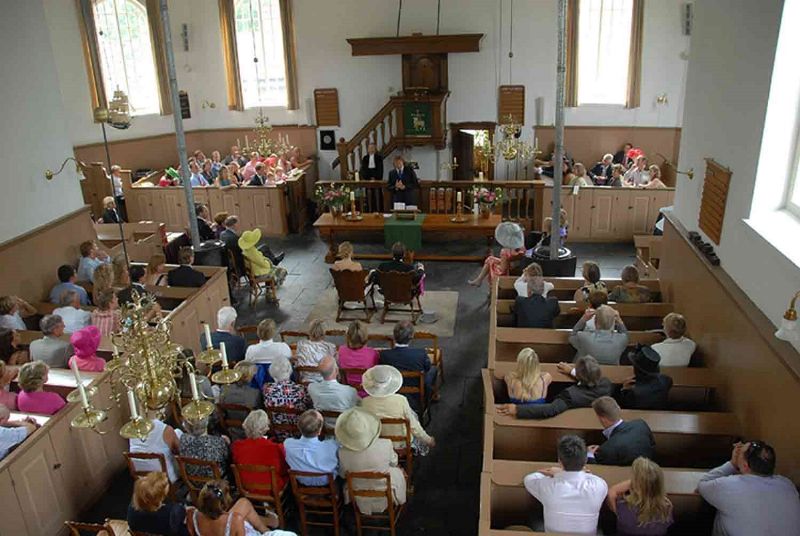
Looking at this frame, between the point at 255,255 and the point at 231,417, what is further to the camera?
the point at 255,255

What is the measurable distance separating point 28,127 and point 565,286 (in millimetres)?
6893

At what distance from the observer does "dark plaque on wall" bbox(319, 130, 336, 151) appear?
1609 cm

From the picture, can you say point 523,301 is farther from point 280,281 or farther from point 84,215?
point 84,215

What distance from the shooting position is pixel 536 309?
21.9 feet

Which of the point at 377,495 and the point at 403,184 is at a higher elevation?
the point at 403,184

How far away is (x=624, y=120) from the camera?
14.8 m

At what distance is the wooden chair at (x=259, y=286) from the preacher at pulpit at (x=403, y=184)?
3.17 metres

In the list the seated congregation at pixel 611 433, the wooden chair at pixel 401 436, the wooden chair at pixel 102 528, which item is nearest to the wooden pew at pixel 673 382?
the seated congregation at pixel 611 433

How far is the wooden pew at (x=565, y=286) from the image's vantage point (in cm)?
748

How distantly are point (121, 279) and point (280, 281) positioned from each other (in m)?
2.59

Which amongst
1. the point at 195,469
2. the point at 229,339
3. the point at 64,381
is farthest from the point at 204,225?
the point at 195,469

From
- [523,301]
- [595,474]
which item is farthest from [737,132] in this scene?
[595,474]

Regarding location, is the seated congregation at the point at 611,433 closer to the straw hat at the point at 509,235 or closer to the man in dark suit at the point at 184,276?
the straw hat at the point at 509,235

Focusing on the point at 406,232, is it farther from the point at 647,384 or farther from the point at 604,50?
the point at 604,50
